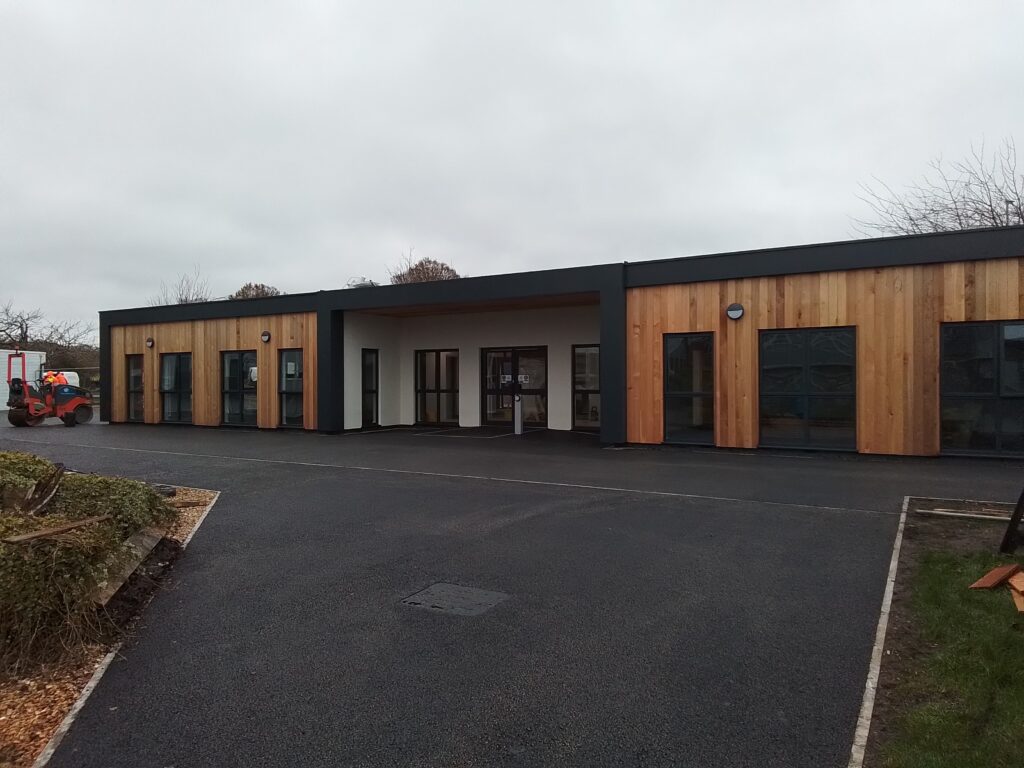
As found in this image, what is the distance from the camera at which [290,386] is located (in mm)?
17656

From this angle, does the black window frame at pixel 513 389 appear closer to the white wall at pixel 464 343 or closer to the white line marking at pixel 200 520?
the white wall at pixel 464 343

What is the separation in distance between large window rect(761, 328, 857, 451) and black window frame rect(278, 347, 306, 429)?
1122cm

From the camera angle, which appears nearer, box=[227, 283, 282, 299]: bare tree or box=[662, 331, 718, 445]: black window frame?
box=[662, 331, 718, 445]: black window frame

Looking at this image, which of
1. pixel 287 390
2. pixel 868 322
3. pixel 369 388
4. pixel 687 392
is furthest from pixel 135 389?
pixel 868 322

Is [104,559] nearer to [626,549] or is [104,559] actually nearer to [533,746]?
[533,746]

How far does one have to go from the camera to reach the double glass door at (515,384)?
57.8ft

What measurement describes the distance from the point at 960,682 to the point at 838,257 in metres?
9.36

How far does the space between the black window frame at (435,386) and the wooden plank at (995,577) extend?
14.9 meters

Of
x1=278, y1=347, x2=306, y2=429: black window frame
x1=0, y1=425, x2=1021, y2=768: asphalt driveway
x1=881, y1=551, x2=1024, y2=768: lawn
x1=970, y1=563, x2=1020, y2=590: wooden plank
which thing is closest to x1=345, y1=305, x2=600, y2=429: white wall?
x1=278, y1=347, x2=306, y2=429: black window frame

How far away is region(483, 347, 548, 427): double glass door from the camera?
17625 millimetres

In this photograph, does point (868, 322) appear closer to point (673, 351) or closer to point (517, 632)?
point (673, 351)

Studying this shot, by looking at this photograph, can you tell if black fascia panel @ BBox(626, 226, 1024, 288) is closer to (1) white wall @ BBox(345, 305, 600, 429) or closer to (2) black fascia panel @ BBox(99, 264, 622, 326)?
(2) black fascia panel @ BBox(99, 264, 622, 326)

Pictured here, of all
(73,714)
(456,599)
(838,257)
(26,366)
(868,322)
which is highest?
(838,257)

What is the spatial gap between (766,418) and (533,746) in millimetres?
10164
